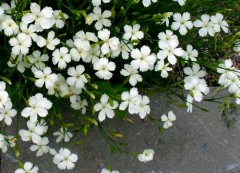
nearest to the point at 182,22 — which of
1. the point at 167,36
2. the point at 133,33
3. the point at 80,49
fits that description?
the point at 167,36

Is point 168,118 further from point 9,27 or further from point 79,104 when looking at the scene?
point 9,27

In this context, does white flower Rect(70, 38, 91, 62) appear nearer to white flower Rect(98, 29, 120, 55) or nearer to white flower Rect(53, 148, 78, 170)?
white flower Rect(98, 29, 120, 55)

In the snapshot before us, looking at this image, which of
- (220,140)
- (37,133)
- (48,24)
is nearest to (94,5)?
(48,24)

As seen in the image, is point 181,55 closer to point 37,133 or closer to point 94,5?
point 94,5

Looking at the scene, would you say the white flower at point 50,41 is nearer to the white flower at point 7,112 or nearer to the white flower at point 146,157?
the white flower at point 7,112

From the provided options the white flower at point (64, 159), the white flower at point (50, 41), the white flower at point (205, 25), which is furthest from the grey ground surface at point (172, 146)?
the white flower at point (50, 41)

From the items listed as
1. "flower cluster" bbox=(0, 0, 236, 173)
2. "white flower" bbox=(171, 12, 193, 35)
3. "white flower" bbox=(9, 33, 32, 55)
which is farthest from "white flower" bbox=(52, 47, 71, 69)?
"white flower" bbox=(171, 12, 193, 35)
